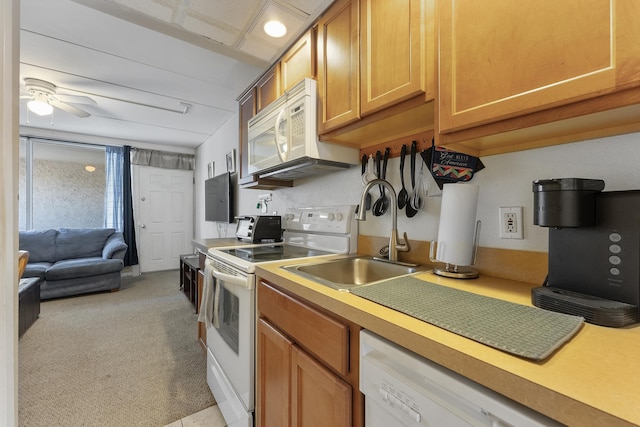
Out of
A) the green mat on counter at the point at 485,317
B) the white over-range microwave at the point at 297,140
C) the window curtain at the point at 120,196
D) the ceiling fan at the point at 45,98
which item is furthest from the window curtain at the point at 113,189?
the green mat on counter at the point at 485,317

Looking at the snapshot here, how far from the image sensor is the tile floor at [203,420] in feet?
4.80

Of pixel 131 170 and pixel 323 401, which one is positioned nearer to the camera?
pixel 323 401

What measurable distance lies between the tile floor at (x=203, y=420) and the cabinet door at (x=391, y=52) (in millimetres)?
1839

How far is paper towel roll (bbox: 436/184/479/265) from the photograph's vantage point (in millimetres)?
979

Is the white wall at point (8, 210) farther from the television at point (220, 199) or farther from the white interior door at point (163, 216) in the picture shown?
the white interior door at point (163, 216)

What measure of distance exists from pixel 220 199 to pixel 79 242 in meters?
2.30

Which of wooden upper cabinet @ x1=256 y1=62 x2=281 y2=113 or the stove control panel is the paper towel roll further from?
wooden upper cabinet @ x1=256 y1=62 x2=281 y2=113

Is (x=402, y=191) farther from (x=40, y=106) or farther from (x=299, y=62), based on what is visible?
(x=40, y=106)

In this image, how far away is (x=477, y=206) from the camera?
1.06 m

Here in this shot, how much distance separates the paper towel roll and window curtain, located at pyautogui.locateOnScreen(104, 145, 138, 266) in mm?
5270

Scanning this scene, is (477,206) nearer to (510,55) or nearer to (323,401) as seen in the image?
(510,55)

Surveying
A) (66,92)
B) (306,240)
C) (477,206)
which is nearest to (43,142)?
(66,92)

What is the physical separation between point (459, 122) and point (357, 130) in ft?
1.77

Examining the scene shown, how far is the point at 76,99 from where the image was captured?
112 inches
